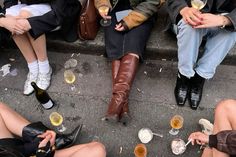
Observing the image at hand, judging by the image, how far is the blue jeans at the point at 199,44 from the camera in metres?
3.22

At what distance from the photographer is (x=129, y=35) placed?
3.68 metres

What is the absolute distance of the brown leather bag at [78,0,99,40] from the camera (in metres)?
3.74

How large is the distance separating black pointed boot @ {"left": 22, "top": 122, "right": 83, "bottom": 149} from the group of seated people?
0.05 metres

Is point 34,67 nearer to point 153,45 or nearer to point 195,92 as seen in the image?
point 153,45

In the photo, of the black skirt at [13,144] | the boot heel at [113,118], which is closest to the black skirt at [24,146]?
the black skirt at [13,144]

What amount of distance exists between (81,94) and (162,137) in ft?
3.35

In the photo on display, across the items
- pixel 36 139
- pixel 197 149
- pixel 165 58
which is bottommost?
pixel 197 149

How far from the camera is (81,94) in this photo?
150 inches

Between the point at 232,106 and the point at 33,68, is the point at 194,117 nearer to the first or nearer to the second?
the point at 232,106

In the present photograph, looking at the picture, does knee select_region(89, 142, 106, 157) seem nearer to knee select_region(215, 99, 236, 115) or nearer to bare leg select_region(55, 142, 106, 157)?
bare leg select_region(55, 142, 106, 157)

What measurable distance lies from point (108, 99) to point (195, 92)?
0.93m

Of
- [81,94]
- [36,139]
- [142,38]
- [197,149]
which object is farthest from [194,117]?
[36,139]

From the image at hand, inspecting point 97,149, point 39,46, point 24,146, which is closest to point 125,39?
point 39,46

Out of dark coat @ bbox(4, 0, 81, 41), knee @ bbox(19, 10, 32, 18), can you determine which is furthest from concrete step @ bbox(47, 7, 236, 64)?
knee @ bbox(19, 10, 32, 18)
